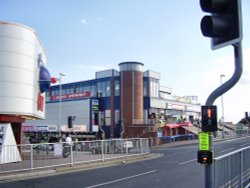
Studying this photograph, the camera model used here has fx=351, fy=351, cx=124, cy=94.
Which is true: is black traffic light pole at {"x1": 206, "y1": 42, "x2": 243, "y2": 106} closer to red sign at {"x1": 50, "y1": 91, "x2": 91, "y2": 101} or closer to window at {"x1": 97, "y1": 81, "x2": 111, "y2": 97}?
window at {"x1": 97, "y1": 81, "x2": 111, "y2": 97}

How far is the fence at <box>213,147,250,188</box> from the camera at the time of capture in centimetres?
641

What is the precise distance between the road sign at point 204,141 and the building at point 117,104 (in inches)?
1871

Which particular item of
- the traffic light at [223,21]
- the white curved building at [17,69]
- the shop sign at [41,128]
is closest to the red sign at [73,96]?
the shop sign at [41,128]

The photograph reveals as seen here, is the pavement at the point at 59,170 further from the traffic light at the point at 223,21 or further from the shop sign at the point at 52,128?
the shop sign at the point at 52,128

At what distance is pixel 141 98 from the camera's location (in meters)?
59.1

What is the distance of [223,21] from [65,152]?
1778 cm

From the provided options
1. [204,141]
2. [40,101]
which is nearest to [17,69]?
[40,101]

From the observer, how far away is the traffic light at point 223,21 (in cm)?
399

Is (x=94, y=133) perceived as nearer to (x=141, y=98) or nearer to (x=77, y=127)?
(x=77, y=127)

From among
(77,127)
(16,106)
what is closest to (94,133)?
(77,127)

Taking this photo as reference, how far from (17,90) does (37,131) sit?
149 feet

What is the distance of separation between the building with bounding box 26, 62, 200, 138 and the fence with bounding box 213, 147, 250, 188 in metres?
42.4

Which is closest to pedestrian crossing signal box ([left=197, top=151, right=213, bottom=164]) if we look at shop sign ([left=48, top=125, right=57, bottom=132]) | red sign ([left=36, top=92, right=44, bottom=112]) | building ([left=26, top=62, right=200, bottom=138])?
red sign ([left=36, top=92, right=44, bottom=112])

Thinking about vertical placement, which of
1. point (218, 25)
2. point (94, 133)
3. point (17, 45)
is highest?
point (17, 45)
